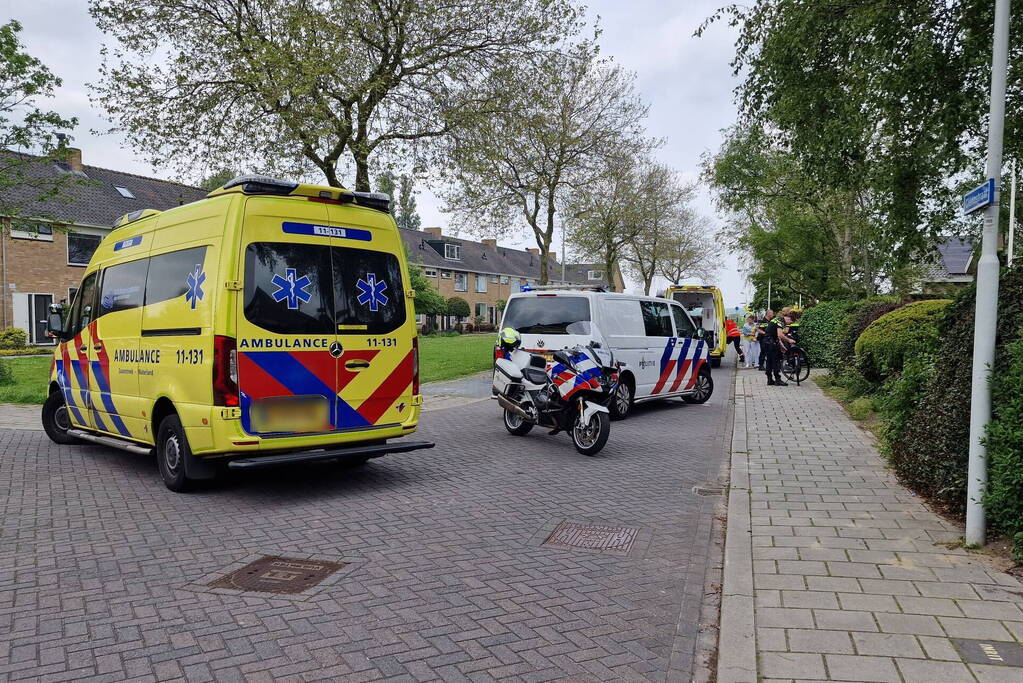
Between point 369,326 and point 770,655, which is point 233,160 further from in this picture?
point 770,655

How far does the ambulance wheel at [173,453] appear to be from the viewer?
20.8ft

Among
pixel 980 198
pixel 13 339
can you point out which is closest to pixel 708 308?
pixel 980 198

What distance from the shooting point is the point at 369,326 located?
22.1ft

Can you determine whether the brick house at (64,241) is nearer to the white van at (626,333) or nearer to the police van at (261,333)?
the white van at (626,333)


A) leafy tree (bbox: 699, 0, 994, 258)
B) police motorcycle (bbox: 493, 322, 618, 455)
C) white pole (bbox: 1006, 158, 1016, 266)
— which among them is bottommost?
police motorcycle (bbox: 493, 322, 618, 455)

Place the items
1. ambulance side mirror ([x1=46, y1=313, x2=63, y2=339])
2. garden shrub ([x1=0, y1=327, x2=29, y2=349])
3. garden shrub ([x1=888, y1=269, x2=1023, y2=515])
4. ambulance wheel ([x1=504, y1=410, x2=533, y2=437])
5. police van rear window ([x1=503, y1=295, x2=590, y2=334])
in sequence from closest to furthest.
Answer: garden shrub ([x1=888, y1=269, x2=1023, y2=515]) < ambulance side mirror ([x1=46, y1=313, x2=63, y2=339]) < ambulance wheel ([x1=504, y1=410, x2=533, y2=437]) < police van rear window ([x1=503, y1=295, x2=590, y2=334]) < garden shrub ([x1=0, y1=327, x2=29, y2=349])

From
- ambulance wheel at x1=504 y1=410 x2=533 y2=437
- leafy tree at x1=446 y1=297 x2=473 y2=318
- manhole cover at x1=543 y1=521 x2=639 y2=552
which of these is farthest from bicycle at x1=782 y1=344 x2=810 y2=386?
leafy tree at x1=446 y1=297 x2=473 y2=318

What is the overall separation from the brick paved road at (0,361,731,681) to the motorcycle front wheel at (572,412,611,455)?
15.7 inches

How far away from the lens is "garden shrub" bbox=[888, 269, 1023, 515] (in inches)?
207

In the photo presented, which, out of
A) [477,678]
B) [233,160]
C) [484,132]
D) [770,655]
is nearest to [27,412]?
[233,160]

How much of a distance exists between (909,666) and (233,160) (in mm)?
16502

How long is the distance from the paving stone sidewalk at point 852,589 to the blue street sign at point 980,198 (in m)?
2.19

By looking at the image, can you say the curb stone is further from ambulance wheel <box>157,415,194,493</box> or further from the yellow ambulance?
the yellow ambulance

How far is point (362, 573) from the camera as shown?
14.8 feet
